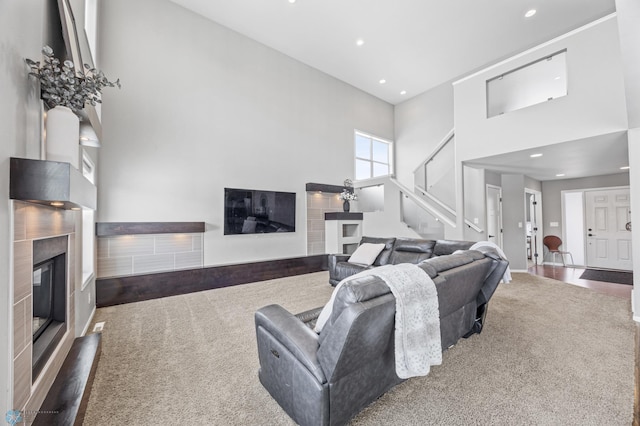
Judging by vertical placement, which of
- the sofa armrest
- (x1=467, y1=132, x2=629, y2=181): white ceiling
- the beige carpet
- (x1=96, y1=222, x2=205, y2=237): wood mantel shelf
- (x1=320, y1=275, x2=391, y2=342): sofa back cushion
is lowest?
the beige carpet

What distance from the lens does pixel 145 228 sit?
164 inches

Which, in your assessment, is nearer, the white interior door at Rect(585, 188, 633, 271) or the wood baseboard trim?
the wood baseboard trim

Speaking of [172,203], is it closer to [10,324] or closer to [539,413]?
[10,324]

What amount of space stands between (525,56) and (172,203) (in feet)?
21.2

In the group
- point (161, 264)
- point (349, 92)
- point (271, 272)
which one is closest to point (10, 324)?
point (161, 264)

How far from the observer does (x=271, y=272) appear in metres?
5.48

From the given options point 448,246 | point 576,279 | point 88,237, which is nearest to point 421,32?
point 448,246

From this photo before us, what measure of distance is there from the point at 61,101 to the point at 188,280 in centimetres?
338

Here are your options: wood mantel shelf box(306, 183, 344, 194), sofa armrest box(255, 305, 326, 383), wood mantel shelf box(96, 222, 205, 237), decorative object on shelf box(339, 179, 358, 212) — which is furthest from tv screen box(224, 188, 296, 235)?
sofa armrest box(255, 305, 326, 383)

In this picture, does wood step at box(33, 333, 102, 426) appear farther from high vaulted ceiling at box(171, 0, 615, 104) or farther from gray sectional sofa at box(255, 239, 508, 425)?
high vaulted ceiling at box(171, 0, 615, 104)

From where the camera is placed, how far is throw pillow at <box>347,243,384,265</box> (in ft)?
14.5

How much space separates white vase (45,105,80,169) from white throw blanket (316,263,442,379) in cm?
190

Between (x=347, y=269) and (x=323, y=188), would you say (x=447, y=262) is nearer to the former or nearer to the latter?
(x=347, y=269)

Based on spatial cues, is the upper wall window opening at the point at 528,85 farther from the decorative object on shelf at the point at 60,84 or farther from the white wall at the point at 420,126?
the decorative object on shelf at the point at 60,84
